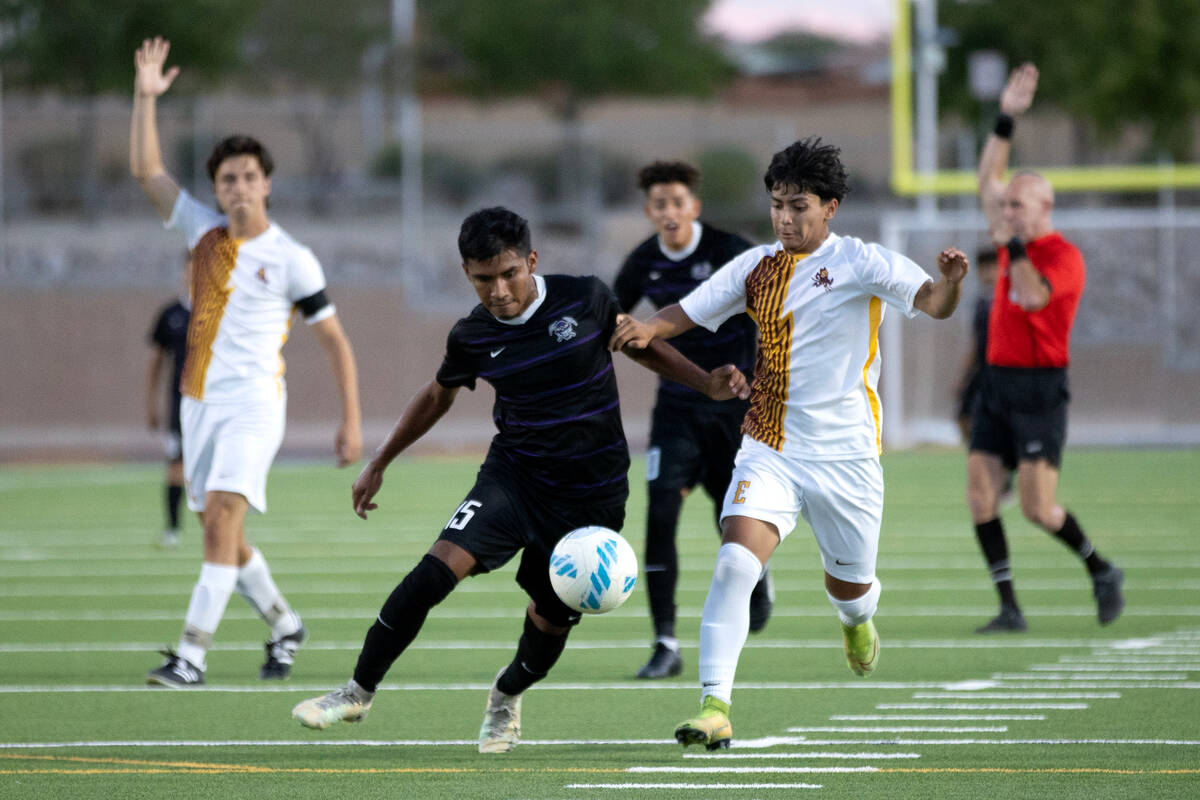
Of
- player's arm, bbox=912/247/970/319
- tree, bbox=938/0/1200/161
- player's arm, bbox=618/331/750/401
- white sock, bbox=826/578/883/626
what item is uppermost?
tree, bbox=938/0/1200/161

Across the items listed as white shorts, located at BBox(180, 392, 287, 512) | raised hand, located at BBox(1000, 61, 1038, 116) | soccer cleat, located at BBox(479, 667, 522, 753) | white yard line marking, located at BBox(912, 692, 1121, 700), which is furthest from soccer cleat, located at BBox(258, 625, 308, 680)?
raised hand, located at BBox(1000, 61, 1038, 116)

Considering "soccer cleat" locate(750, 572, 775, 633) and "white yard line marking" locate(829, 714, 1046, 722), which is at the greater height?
"soccer cleat" locate(750, 572, 775, 633)

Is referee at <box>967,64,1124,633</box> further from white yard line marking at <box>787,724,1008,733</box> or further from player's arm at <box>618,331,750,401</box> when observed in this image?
player's arm at <box>618,331,750,401</box>

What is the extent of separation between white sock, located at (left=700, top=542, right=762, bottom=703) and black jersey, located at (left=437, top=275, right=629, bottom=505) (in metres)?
0.50

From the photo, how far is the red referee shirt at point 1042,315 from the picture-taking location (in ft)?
30.8

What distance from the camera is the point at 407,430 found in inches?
255

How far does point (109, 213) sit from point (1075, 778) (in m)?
27.0

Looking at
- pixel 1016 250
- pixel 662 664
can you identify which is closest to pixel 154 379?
pixel 662 664

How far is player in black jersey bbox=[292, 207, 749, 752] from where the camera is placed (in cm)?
616

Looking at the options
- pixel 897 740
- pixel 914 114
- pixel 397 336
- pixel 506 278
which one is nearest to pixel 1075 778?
pixel 897 740

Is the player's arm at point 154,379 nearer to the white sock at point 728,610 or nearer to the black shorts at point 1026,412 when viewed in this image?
the black shorts at point 1026,412

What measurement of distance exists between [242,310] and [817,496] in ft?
10.4

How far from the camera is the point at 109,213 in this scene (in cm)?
3080

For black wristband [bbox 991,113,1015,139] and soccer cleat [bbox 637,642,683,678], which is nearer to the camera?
soccer cleat [bbox 637,642,683,678]
